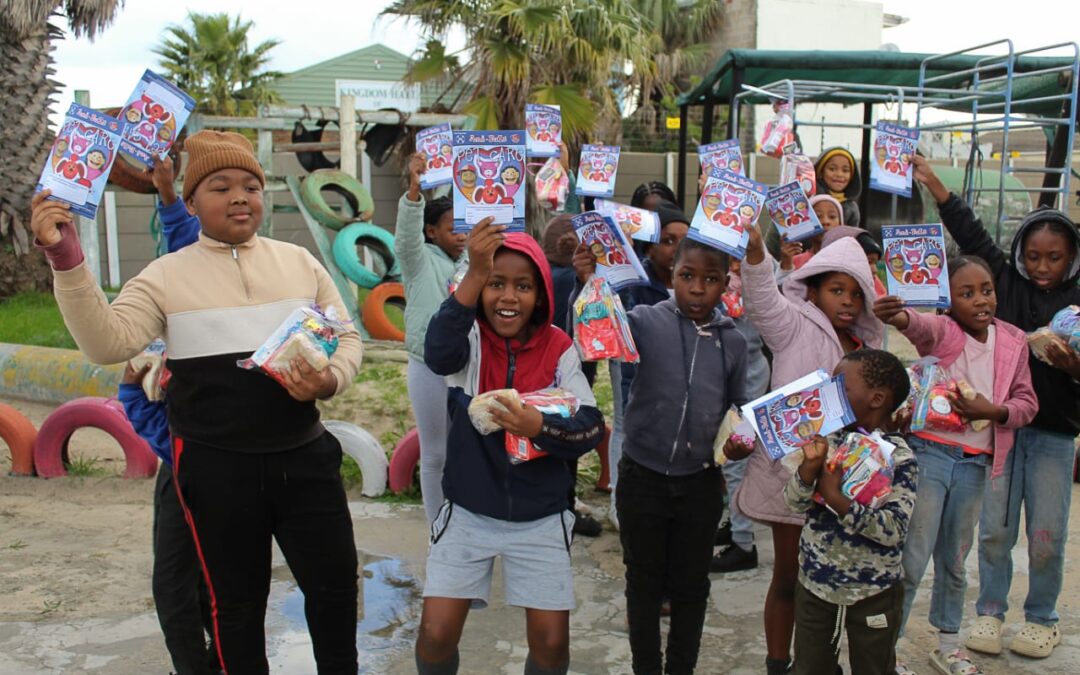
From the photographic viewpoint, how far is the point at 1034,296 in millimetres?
3889

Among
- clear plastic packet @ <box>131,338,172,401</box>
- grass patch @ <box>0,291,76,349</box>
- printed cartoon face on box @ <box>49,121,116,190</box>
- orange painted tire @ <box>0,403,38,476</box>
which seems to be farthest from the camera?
grass patch @ <box>0,291,76,349</box>

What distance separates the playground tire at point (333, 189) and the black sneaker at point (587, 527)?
5.24m

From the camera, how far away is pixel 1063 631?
13.4ft

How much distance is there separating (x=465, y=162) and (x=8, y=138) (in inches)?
479

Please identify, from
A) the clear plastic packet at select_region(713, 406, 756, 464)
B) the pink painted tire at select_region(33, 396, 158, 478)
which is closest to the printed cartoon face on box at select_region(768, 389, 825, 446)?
the clear plastic packet at select_region(713, 406, 756, 464)

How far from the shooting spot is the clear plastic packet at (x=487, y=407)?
2.90 metres

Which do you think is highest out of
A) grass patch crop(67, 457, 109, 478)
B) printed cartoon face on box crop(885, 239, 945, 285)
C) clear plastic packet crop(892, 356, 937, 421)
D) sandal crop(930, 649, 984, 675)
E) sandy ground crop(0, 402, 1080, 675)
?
printed cartoon face on box crop(885, 239, 945, 285)

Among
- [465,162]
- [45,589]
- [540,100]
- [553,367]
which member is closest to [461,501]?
[553,367]

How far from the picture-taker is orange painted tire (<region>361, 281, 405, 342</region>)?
9172mm

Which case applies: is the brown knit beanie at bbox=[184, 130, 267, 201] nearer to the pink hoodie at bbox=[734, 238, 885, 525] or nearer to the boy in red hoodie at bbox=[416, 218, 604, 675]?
the boy in red hoodie at bbox=[416, 218, 604, 675]

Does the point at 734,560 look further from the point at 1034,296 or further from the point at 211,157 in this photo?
the point at 211,157

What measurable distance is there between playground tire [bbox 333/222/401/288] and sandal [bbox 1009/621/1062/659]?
6.44m

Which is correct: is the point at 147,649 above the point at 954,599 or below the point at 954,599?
below

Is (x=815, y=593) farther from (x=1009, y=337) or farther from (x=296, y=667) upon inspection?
(x=296, y=667)
